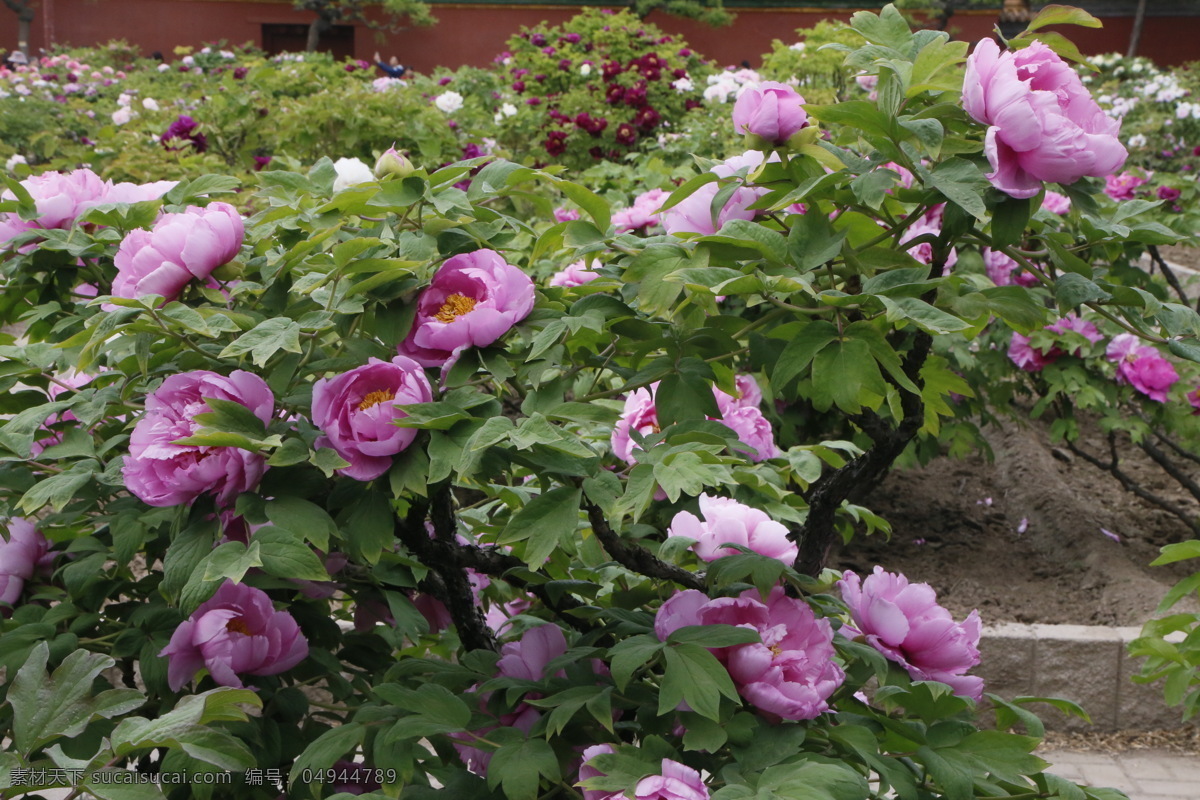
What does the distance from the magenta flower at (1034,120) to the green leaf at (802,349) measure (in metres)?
0.23

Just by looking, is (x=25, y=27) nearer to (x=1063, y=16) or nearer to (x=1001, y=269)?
(x=1001, y=269)

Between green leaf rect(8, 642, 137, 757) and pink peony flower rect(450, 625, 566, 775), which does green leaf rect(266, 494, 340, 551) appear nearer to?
green leaf rect(8, 642, 137, 757)

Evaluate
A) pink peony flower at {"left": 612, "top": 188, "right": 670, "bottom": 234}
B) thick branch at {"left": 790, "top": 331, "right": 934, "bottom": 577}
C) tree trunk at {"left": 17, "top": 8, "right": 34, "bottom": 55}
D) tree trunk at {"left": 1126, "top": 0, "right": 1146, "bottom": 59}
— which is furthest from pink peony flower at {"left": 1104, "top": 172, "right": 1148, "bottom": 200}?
tree trunk at {"left": 17, "top": 8, "right": 34, "bottom": 55}

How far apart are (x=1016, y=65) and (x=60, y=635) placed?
53.2 inches

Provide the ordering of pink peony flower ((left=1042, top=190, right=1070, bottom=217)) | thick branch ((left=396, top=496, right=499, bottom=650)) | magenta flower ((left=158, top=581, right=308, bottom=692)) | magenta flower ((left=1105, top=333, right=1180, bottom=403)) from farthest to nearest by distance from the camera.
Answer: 1. magenta flower ((left=1105, top=333, right=1180, bottom=403))
2. pink peony flower ((left=1042, top=190, right=1070, bottom=217))
3. thick branch ((left=396, top=496, right=499, bottom=650))
4. magenta flower ((left=158, top=581, right=308, bottom=692))

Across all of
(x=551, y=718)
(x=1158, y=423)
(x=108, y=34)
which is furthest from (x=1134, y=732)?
(x=108, y=34)

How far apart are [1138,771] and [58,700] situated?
11.7ft

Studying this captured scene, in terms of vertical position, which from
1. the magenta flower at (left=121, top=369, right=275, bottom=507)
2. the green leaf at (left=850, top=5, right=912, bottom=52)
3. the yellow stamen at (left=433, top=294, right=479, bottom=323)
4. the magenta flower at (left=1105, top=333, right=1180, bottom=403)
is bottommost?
the magenta flower at (left=1105, top=333, right=1180, bottom=403)

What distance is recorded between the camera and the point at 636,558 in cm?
146

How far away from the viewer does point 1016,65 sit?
1158 millimetres

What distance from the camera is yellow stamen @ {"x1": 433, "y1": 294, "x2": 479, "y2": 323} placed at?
1.24 meters

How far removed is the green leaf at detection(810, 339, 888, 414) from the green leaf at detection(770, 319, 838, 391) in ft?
0.04

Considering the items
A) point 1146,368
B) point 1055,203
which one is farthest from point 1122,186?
point 1055,203

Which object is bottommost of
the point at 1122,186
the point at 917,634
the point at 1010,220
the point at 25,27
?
the point at 25,27
